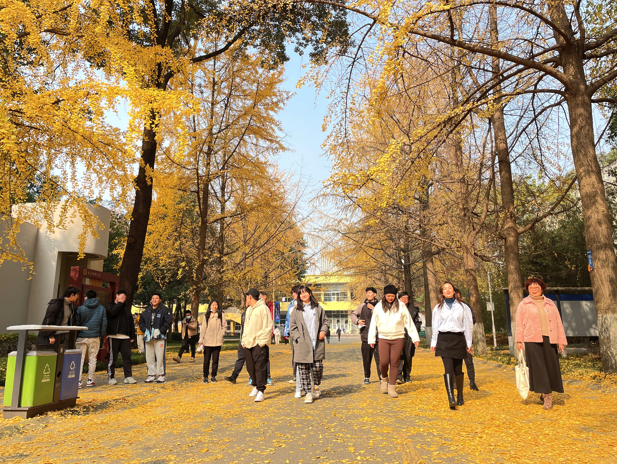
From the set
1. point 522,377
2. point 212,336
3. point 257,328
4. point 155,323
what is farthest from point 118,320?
point 522,377

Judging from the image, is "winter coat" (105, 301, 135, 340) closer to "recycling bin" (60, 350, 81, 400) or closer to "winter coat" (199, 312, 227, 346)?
"winter coat" (199, 312, 227, 346)

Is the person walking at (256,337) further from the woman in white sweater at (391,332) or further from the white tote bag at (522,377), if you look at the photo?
the white tote bag at (522,377)

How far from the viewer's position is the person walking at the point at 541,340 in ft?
20.4

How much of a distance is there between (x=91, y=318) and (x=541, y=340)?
322 inches

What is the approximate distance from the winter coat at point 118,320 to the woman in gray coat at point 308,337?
418cm

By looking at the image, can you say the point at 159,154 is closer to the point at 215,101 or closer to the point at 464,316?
the point at 215,101

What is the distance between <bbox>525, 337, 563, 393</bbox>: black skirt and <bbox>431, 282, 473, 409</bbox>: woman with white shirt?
2.92 feet

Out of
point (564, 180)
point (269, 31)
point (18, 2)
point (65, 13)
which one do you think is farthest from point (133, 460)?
point (564, 180)

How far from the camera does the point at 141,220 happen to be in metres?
13.9

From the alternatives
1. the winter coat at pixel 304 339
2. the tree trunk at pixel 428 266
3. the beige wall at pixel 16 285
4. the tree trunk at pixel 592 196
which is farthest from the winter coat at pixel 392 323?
the beige wall at pixel 16 285

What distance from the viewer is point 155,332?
9406mm

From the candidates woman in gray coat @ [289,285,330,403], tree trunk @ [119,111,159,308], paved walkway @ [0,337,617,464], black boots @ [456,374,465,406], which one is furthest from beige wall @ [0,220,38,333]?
black boots @ [456,374,465,406]

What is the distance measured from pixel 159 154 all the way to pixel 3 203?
767 centimetres

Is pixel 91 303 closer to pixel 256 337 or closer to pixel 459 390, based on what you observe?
pixel 256 337
